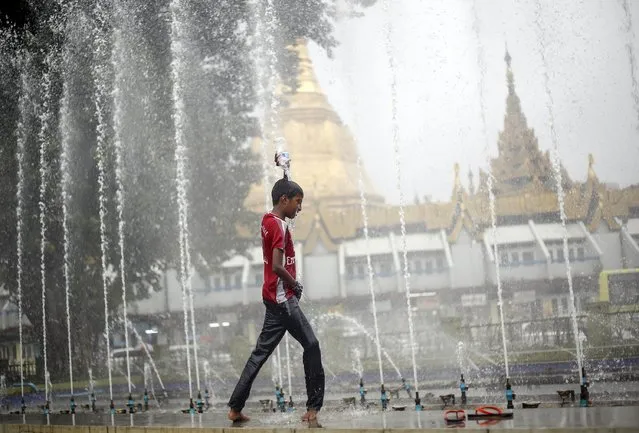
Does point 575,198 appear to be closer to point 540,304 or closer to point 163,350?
point 540,304

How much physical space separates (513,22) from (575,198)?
5437 millimetres

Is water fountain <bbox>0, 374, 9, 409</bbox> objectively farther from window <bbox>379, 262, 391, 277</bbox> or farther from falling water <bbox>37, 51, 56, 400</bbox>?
window <bbox>379, 262, 391, 277</bbox>

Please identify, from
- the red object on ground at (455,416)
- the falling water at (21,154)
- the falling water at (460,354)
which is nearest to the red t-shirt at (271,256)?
the red object on ground at (455,416)

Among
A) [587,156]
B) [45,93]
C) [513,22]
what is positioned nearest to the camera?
[45,93]

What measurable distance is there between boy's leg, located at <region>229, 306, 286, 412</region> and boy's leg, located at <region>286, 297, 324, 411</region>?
0.08 meters

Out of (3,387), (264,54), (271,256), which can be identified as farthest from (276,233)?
(3,387)

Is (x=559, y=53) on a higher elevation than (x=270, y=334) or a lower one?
higher

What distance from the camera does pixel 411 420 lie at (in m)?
4.40

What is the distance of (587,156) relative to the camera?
18.8 metres

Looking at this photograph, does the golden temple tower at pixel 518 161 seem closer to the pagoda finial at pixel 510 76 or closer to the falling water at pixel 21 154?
the pagoda finial at pixel 510 76

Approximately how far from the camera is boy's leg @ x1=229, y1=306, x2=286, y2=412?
4969 mm

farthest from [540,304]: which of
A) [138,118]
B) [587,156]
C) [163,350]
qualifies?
[138,118]

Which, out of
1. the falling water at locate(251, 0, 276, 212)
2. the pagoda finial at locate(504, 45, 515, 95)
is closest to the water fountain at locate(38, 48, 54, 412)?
the falling water at locate(251, 0, 276, 212)

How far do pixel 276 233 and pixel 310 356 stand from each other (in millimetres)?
744
